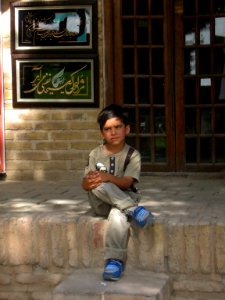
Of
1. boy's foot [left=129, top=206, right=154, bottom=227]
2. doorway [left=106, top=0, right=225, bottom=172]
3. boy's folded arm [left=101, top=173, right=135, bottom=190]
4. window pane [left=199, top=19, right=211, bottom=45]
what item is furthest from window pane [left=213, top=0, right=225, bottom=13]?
boy's foot [left=129, top=206, right=154, bottom=227]

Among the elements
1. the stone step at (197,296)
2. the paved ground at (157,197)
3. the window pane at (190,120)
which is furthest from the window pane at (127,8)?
the stone step at (197,296)

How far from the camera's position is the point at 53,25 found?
6910 millimetres

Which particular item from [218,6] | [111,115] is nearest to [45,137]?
[218,6]

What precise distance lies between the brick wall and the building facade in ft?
0.04

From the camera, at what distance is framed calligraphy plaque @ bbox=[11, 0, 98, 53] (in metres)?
6.84

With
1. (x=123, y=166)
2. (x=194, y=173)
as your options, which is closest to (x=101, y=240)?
(x=123, y=166)

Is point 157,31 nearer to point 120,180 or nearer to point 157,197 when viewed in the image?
point 157,197

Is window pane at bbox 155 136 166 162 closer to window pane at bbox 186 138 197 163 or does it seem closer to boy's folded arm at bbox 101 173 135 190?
window pane at bbox 186 138 197 163

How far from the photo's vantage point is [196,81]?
694 centimetres

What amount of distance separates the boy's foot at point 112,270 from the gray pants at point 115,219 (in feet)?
0.14

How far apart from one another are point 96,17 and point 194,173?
6.63 feet

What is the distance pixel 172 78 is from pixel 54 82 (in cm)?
131

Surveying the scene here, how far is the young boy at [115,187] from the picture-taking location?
4.16 meters

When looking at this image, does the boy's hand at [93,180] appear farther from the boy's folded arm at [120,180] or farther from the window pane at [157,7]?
the window pane at [157,7]
